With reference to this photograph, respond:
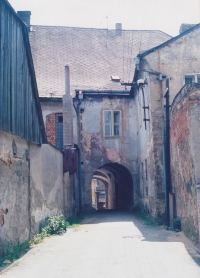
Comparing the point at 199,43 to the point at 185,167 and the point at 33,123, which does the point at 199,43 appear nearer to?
the point at 185,167

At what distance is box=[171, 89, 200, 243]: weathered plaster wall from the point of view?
8.91 metres

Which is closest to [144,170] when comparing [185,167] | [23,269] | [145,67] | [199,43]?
[145,67]

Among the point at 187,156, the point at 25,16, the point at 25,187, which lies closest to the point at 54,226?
the point at 25,187

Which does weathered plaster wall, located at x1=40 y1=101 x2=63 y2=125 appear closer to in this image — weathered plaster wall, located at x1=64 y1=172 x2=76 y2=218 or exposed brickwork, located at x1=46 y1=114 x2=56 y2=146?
→ exposed brickwork, located at x1=46 y1=114 x2=56 y2=146

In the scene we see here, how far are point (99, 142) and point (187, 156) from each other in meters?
10.5

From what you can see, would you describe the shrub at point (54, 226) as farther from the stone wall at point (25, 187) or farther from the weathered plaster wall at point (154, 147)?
the weathered plaster wall at point (154, 147)

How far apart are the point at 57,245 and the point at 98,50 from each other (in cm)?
1659

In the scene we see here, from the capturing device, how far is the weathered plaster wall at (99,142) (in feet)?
64.9

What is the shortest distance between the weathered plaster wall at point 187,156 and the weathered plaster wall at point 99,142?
8479 millimetres

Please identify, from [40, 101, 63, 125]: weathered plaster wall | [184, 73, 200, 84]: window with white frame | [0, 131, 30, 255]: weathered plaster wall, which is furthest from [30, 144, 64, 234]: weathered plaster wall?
[184, 73, 200, 84]: window with white frame

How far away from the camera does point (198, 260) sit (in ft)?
24.3

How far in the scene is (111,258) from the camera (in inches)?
309

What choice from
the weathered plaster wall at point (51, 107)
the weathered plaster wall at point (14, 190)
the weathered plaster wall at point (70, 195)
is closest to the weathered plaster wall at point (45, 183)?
the weathered plaster wall at point (14, 190)

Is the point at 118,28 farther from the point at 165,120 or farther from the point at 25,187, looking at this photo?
the point at 25,187
